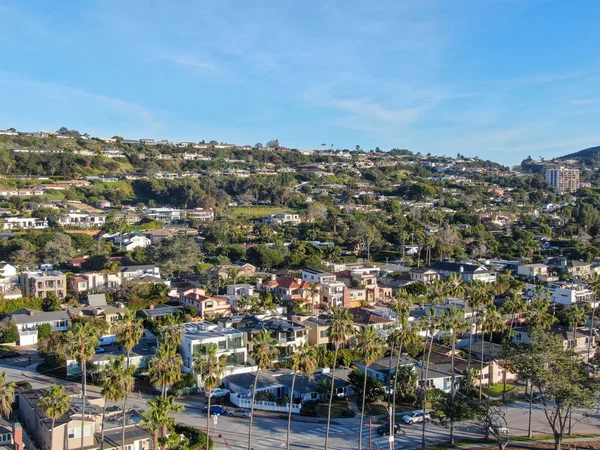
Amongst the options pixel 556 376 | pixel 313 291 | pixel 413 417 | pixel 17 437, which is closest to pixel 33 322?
pixel 17 437

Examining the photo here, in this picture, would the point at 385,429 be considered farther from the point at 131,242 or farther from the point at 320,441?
the point at 131,242

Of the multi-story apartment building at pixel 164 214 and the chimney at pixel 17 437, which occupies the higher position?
the multi-story apartment building at pixel 164 214

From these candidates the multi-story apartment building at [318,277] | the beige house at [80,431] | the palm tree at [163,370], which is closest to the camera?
the palm tree at [163,370]

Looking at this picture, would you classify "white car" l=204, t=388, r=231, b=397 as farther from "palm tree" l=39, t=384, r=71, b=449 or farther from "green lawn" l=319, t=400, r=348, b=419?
"palm tree" l=39, t=384, r=71, b=449

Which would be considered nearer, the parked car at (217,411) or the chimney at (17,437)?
the chimney at (17,437)

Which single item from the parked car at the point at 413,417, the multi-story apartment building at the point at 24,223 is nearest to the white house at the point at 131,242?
the multi-story apartment building at the point at 24,223

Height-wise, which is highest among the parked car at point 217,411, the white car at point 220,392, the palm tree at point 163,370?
the palm tree at point 163,370

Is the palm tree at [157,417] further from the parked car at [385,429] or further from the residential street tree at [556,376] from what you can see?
the residential street tree at [556,376]

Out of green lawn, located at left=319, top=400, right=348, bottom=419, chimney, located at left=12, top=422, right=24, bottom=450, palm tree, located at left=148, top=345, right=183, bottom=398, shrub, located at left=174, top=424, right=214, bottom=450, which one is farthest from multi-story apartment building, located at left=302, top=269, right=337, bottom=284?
chimney, located at left=12, top=422, right=24, bottom=450
